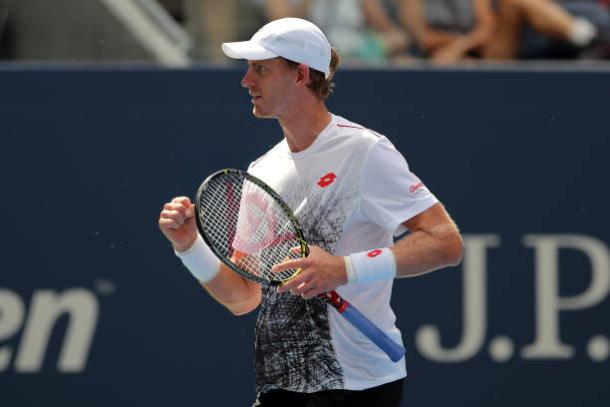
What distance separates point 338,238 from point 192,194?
6.85 ft

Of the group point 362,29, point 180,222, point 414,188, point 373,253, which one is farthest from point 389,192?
point 362,29

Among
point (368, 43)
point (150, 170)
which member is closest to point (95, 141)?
point (150, 170)

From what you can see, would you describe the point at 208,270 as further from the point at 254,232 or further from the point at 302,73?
the point at 302,73

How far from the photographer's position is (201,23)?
21.1 ft

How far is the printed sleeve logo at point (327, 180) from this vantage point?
10.6 ft

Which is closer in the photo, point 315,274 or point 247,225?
point 315,274

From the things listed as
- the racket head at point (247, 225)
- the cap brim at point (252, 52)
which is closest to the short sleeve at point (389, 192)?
the racket head at point (247, 225)

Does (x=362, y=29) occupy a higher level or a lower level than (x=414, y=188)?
higher

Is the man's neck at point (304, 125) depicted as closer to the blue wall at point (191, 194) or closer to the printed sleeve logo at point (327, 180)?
the printed sleeve logo at point (327, 180)

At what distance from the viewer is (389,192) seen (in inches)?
125

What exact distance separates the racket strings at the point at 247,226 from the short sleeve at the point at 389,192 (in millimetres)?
222

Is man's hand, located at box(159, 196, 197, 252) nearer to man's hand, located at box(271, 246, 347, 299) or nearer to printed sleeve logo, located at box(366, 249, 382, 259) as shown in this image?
man's hand, located at box(271, 246, 347, 299)

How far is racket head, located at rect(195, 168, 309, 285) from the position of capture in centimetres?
318

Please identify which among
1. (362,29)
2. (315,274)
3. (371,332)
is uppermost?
(362,29)
